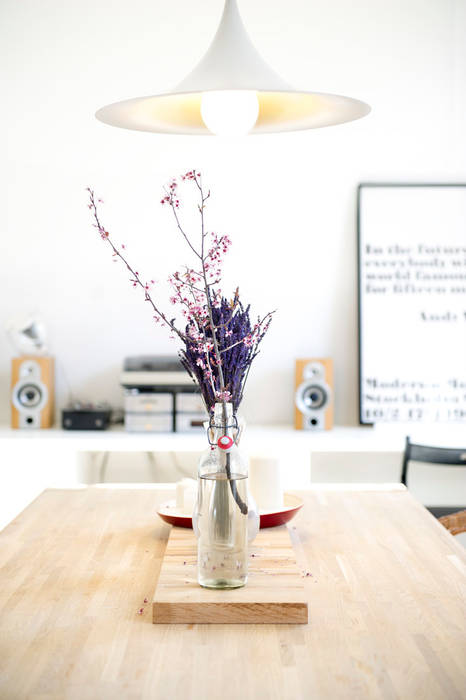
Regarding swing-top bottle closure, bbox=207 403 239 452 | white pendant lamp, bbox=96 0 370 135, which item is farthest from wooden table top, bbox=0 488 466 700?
white pendant lamp, bbox=96 0 370 135

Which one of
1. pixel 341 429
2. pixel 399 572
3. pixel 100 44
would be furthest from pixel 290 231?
pixel 399 572

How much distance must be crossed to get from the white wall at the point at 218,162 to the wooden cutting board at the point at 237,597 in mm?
2546

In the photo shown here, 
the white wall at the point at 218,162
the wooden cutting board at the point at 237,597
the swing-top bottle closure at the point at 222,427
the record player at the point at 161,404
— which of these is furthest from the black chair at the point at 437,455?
the swing-top bottle closure at the point at 222,427

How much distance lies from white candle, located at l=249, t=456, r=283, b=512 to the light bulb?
0.77m

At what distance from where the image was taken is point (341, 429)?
400cm

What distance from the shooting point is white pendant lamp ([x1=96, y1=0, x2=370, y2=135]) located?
1520mm

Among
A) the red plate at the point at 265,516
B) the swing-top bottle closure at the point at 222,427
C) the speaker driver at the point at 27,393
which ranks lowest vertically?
the red plate at the point at 265,516

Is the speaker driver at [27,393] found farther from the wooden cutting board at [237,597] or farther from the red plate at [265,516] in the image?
the wooden cutting board at [237,597]

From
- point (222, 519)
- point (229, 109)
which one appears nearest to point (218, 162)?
point (229, 109)

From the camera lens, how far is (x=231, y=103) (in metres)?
1.70

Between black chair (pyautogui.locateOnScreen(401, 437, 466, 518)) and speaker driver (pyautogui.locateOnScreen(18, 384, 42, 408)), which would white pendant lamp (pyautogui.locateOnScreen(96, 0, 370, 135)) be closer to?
black chair (pyautogui.locateOnScreen(401, 437, 466, 518))

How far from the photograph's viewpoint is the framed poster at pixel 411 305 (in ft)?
13.3

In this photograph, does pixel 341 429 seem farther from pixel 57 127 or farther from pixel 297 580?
pixel 297 580

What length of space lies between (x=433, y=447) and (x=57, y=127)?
7.60ft
